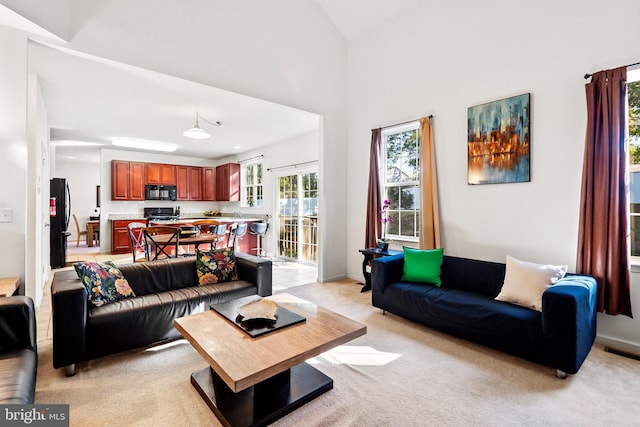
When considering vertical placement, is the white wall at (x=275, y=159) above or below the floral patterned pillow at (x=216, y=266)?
above

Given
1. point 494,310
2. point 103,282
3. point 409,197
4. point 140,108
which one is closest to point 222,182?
point 140,108

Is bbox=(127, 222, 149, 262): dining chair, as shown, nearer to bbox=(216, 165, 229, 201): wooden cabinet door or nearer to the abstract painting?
bbox=(216, 165, 229, 201): wooden cabinet door

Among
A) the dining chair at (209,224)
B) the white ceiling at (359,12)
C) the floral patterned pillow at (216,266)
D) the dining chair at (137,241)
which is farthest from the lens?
the dining chair at (209,224)

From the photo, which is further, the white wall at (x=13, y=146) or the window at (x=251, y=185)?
the window at (x=251, y=185)

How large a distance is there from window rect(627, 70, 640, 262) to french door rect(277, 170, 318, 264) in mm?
4342

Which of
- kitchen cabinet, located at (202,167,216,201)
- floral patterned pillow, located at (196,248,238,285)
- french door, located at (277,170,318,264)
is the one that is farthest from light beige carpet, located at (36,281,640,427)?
kitchen cabinet, located at (202,167,216,201)

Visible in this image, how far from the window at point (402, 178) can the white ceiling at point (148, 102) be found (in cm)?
130

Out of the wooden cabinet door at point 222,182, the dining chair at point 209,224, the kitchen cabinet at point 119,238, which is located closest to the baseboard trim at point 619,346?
the dining chair at point 209,224

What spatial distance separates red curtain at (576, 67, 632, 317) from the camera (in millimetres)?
2479

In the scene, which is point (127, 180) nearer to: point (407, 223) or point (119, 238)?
point (119, 238)

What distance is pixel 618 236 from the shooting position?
8.14 feet

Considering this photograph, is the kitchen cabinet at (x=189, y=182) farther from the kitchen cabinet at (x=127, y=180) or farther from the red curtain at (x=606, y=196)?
the red curtain at (x=606, y=196)

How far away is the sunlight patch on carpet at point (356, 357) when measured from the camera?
2.38 m

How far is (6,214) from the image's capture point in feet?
8.68
